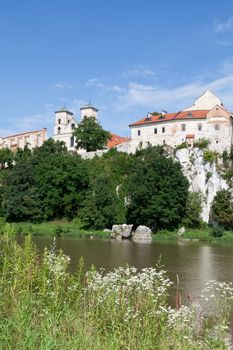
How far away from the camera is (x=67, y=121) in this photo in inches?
3691

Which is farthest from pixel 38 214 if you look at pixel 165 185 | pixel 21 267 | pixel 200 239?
pixel 21 267

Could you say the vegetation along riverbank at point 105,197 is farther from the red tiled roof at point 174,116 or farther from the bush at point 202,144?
the red tiled roof at point 174,116

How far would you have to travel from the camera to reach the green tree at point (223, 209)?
51281mm

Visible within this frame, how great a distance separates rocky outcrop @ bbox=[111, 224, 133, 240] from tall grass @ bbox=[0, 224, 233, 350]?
3880 cm

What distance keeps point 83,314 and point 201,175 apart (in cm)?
5240

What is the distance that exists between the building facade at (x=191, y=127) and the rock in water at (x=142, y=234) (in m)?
18.3

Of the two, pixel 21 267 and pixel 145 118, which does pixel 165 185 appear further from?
pixel 21 267

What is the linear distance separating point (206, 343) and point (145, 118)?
64736 millimetres

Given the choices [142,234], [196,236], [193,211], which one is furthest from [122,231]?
[193,211]

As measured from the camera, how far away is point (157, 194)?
52125 millimetres

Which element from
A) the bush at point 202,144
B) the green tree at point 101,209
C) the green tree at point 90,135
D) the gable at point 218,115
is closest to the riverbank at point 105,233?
the green tree at point 101,209

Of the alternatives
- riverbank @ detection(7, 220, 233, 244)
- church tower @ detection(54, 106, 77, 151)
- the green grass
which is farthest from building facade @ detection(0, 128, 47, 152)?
the green grass

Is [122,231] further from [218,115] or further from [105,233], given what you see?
[218,115]

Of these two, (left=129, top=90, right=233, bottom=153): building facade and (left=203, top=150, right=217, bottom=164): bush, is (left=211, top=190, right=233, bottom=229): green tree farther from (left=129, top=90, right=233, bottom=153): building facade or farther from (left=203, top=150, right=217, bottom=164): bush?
(left=129, top=90, right=233, bottom=153): building facade
